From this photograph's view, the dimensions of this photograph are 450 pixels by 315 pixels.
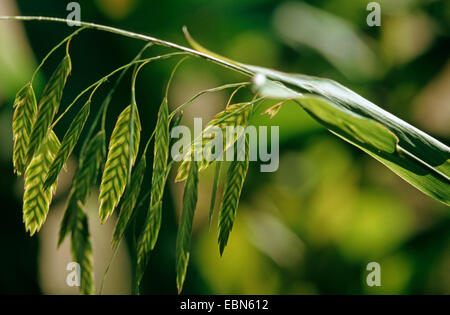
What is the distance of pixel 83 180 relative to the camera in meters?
0.24

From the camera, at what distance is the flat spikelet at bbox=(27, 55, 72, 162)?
30 centimetres

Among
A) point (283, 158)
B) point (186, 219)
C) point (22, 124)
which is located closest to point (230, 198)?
point (186, 219)

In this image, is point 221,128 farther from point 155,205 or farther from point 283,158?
point 283,158

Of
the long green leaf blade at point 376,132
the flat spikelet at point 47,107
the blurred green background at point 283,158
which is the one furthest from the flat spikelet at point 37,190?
the blurred green background at point 283,158

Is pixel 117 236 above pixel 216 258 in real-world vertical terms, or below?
below

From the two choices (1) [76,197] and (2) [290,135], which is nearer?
(1) [76,197]

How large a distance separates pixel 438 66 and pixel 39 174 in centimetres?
125

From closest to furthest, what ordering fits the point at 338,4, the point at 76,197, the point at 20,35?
the point at 76,197, the point at 20,35, the point at 338,4

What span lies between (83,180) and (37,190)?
61 mm

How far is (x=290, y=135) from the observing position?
118cm

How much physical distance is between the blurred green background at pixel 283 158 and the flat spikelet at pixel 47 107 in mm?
847

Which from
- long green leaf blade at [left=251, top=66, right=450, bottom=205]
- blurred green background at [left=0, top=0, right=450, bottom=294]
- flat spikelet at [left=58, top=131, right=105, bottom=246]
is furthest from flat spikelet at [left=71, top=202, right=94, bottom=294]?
blurred green background at [left=0, top=0, right=450, bottom=294]
